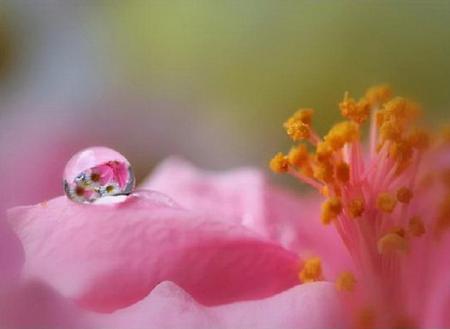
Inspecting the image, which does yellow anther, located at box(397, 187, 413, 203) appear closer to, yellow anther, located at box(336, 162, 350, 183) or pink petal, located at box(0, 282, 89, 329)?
yellow anther, located at box(336, 162, 350, 183)

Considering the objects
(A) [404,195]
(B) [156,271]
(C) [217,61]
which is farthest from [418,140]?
(C) [217,61]

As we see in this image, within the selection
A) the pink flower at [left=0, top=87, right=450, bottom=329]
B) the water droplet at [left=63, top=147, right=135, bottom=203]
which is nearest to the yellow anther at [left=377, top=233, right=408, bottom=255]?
the pink flower at [left=0, top=87, right=450, bottom=329]

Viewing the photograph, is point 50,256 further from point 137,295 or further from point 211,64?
point 211,64

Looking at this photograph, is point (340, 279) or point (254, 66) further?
point (254, 66)

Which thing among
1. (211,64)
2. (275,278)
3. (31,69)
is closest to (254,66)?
(211,64)

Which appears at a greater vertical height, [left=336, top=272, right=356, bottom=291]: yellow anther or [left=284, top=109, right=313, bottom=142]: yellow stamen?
[left=284, top=109, right=313, bottom=142]: yellow stamen

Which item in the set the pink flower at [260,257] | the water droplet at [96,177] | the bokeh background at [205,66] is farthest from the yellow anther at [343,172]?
the bokeh background at [205,66]

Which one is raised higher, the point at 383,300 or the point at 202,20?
the point at 202,20

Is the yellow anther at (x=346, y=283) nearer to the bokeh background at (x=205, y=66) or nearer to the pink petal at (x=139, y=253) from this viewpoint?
the pink petal at (x=139, y=253)
